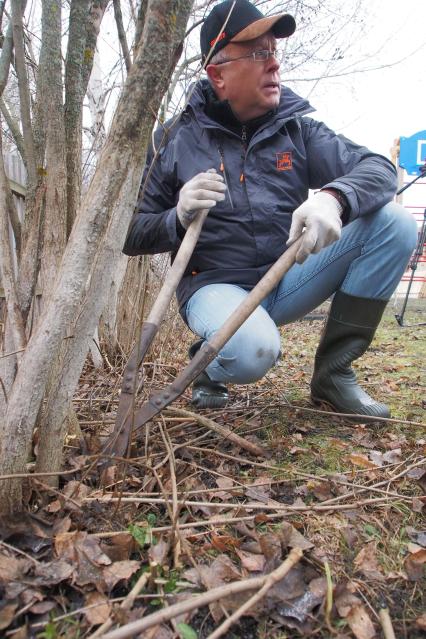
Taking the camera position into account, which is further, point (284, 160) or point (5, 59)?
point (284, 160)

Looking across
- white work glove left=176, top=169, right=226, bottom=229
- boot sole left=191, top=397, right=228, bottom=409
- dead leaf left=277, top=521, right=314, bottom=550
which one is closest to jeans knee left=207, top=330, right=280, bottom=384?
boot sole left=191, top=397, right=228, bottom=409

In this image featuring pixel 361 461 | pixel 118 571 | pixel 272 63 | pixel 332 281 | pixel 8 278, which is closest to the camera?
pixel 118 571

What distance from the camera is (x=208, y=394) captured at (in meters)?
2.38

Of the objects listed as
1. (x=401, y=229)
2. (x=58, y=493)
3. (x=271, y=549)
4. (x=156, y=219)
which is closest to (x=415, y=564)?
(x=271, y=549)

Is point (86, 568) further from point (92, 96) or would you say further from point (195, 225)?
point (92, 96)

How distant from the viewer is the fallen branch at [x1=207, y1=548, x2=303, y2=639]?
885 mm

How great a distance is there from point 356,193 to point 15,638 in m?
1.78

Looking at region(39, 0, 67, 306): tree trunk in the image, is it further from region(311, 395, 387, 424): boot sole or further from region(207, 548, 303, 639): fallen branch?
region(311, 395, 387, 424): boot sole

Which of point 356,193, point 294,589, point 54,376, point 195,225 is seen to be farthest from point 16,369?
point 356,193

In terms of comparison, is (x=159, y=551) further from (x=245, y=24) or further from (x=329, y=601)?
(x=245, y=24)

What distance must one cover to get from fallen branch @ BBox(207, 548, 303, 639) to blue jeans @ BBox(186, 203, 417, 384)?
3.34ft

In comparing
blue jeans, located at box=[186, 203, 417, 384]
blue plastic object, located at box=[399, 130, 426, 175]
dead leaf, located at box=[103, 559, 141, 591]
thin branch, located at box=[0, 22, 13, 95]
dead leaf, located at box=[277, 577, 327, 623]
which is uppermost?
blue plastic object, located at box=[399, 130, 426, 175]

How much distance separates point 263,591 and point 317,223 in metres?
1.21

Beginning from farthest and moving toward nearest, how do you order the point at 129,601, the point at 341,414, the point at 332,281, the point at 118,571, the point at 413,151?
1. the point at 413,151
2. the point at 332,281
3. the point at 341,414
4. the point at 118,571
5. the point at 129,601
